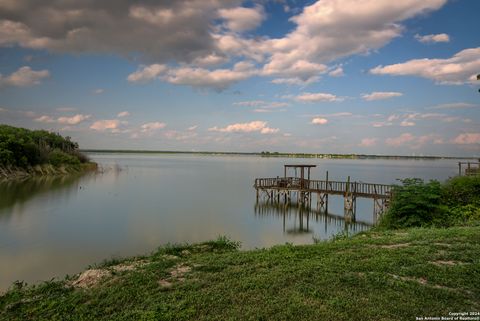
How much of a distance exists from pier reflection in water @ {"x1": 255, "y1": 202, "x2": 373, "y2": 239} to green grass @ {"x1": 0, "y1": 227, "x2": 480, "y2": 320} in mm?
11914

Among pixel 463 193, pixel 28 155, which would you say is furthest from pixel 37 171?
pixel 463 193

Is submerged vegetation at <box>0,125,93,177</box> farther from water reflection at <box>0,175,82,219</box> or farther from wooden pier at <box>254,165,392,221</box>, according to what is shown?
wooden pier at <box>254,165,392,221</box>

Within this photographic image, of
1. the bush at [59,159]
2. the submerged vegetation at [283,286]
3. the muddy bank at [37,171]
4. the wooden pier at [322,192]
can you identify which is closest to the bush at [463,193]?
the submerged vegetation at [283,286]

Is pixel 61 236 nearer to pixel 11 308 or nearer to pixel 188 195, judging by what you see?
pixel 11 308

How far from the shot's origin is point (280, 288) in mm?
6027

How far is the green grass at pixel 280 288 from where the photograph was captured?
520 cm

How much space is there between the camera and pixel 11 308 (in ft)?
20.0

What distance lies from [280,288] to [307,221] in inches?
774

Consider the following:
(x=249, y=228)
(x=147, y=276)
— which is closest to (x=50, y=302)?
(x=147, y=276)

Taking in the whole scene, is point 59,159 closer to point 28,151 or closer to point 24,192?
point 28,151

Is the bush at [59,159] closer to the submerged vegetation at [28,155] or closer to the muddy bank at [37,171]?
the submerged vegetation at [28,155]

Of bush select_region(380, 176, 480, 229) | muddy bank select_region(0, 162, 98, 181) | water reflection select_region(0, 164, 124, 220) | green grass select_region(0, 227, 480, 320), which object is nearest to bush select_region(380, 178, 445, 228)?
bush select_region(380, 176, 480, 229)

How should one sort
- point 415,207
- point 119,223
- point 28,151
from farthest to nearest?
1. point 28,151
2. point 119,223
3. point 415,207

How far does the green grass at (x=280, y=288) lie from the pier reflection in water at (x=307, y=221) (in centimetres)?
1191
